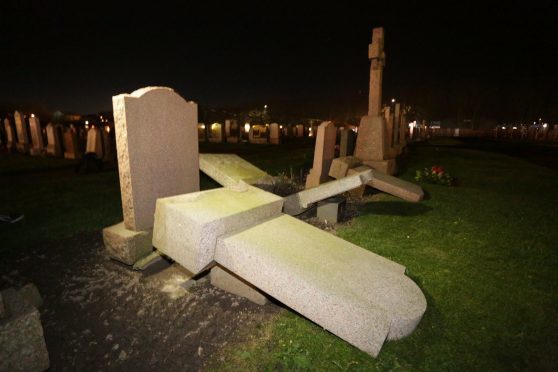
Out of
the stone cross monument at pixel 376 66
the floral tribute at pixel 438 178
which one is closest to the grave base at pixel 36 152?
the stone cross monument at pixel 376 66

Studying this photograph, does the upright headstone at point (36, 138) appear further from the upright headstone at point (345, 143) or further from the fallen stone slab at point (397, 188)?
the fallen stone slab at point (397, 188)

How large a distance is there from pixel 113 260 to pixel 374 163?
22.4 ft

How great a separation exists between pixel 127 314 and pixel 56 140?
14.1m

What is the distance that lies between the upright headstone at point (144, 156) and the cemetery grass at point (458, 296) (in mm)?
2210

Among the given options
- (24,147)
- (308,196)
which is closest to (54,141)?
(24,147)

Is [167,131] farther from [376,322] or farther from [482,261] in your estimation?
[482,261]

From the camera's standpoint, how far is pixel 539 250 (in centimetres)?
407

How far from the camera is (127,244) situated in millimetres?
3652

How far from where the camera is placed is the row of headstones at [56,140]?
12.3m

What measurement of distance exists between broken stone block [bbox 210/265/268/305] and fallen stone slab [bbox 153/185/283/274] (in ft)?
1.74

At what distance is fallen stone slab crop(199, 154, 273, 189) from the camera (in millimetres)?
5551

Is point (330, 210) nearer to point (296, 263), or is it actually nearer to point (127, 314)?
point (296, 263)

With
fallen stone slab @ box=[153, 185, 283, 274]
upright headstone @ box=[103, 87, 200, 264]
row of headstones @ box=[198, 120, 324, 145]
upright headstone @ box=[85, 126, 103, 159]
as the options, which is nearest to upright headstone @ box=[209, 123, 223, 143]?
row of headstones @ box=[198, 120, 324, 145]

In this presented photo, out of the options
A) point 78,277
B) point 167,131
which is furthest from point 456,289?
point 78,277
